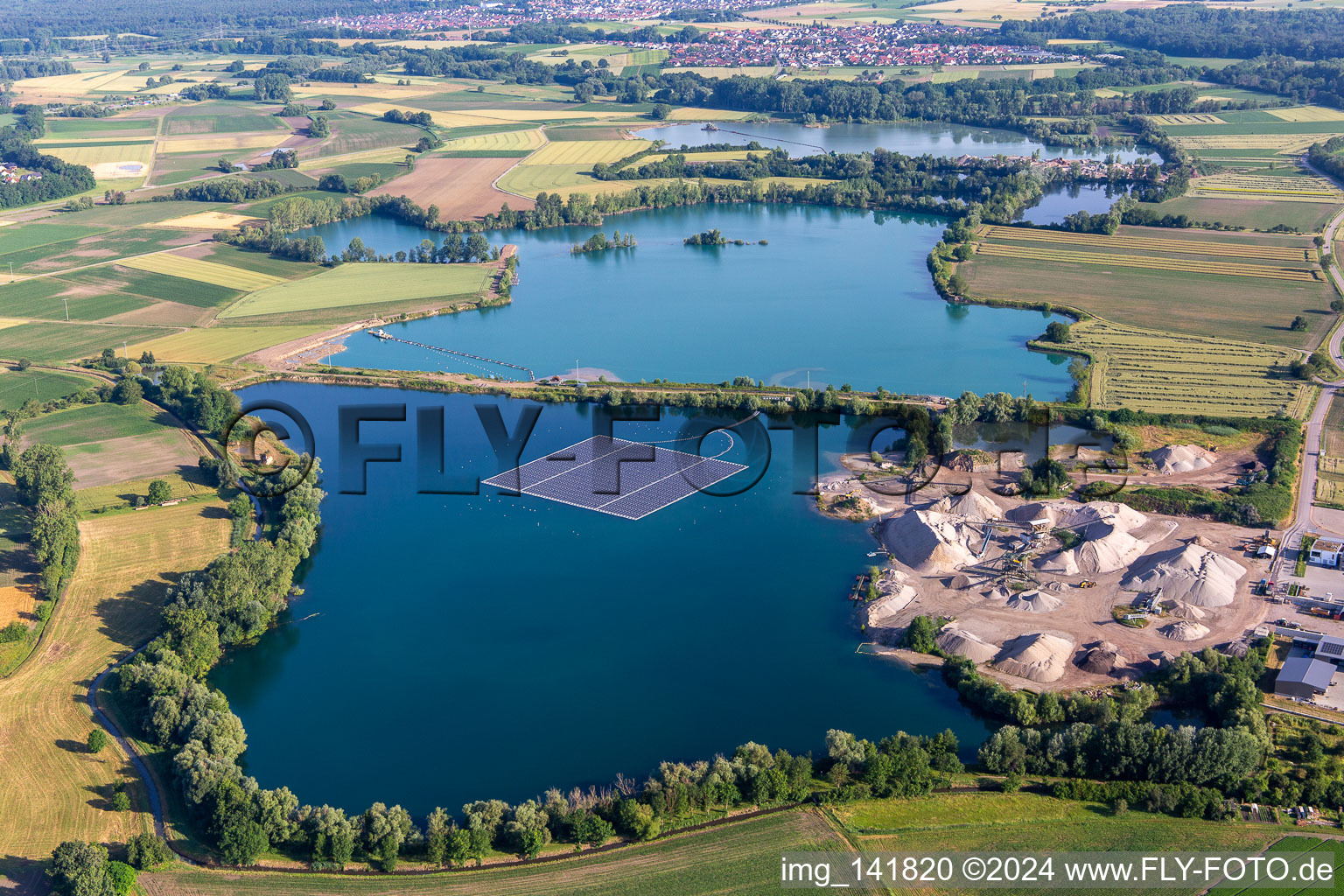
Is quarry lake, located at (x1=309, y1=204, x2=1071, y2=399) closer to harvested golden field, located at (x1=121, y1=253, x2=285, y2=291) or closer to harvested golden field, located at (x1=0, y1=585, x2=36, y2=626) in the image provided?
harvested golden field, located at (x1=121, y1=253, x2=285, y2=291)

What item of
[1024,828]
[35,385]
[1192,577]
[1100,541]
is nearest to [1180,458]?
[1100,541]

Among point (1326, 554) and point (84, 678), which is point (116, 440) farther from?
point (1326, 554)

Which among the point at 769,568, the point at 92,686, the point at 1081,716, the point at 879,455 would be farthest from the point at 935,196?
the point at 92,686

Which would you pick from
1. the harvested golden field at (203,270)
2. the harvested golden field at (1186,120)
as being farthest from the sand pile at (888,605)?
the harvested golden field at (1186,120)

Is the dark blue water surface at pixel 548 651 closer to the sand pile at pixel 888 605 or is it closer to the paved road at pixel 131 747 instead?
the sand pile at pixel 888 605

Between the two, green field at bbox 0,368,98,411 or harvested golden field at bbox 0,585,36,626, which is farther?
green field at bbox 0,368,98,411

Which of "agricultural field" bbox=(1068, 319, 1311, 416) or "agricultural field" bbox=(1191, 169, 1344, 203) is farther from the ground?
"agricultural field" bbox=(1191, 169, 1344, 203)

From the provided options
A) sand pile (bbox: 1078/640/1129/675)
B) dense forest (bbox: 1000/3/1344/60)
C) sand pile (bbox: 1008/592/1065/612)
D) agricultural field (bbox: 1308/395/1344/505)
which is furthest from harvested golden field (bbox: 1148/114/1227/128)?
sand pile (bbox: 1078/640/1129/675)
